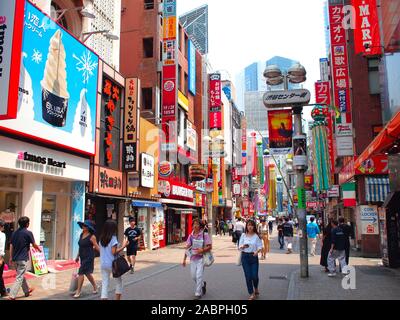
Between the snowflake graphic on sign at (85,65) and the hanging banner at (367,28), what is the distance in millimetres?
11012

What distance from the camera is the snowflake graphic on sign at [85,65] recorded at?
53.8 ft

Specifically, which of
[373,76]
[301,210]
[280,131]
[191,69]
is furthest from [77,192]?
[191,69]

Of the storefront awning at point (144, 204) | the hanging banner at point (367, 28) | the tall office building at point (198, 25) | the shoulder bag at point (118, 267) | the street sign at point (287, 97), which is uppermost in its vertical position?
the tall office building at point (198, 25)

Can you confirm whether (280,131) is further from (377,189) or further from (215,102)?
(215,102)

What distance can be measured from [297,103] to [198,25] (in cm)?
4829

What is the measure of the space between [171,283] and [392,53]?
39.1ft

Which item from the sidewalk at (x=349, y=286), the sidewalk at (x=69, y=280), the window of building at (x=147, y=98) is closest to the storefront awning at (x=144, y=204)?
the sidewalk at (x=69, y=280)

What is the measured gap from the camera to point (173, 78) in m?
28.4

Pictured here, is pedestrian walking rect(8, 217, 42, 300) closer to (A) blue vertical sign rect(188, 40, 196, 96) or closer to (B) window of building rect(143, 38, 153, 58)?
(B) window of building rect(143, 38, 153, 58)

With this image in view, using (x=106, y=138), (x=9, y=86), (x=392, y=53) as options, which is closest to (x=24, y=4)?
(x=9, y=86)

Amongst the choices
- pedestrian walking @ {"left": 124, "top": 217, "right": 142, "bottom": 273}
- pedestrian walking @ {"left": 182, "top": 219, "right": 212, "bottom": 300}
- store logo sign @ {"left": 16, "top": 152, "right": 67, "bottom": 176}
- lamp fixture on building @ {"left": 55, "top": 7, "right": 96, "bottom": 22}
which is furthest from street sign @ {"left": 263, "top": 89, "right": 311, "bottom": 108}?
lamp fixture on building @ {"left": 55, "top": 7, "right": 96, "bottom": 22}

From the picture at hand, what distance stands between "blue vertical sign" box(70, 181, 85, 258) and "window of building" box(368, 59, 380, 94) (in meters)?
17.3

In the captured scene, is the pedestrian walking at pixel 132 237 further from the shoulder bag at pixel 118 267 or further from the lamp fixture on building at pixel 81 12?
the lamp fixture on building at pixel 81 12
